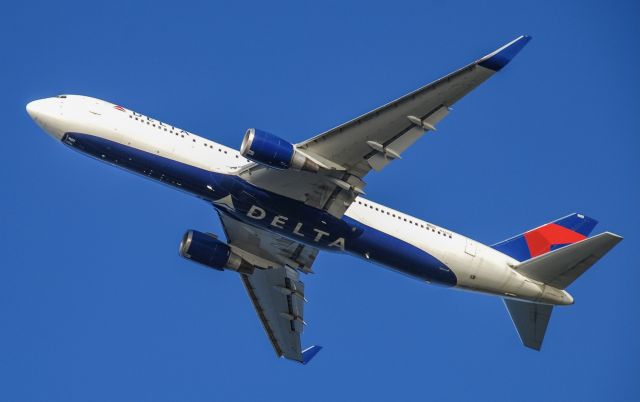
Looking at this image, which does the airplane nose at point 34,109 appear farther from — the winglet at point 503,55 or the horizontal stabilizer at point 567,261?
the horizontal stabilizer at point 567,261

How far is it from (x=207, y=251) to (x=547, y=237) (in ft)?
70.4

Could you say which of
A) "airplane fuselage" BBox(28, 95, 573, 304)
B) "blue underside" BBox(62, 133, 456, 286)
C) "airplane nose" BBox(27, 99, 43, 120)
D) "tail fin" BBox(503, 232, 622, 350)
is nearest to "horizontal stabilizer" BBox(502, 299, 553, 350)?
"tail fin" BBox(503, 232, 622, 350)

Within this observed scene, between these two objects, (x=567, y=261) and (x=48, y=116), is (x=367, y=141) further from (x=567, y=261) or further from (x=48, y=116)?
(x=48, y=116)

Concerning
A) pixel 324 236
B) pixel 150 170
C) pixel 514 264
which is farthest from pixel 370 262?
pixel 150 170

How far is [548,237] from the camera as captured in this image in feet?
194

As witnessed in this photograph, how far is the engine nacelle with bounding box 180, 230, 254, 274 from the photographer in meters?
56.5

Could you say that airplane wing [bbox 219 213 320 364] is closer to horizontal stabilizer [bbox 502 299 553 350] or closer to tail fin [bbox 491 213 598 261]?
tail fin [bbox 491 213 598 261]

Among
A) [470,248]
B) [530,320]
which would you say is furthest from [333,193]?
[530,320]

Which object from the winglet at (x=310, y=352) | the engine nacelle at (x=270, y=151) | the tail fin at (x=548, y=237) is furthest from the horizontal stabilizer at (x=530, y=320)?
the engine nacelle at (x=270, y=151)

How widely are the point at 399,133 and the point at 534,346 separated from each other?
17.5 m

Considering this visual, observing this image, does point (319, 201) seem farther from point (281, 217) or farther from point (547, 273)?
point (547, 273)

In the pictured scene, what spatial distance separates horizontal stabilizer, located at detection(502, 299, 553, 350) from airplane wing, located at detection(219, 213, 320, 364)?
42.2ft

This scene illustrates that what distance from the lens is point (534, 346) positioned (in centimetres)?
5706

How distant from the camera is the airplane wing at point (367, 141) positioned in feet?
151
